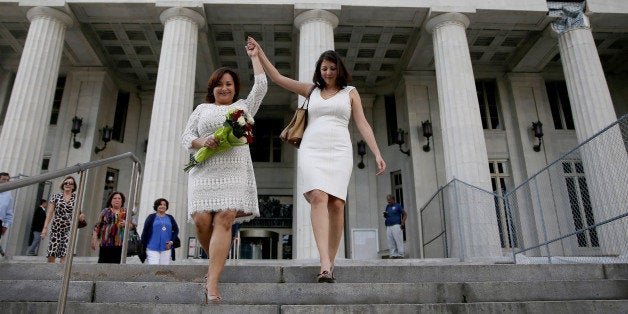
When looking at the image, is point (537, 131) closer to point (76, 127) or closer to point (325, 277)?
point (325, 277)

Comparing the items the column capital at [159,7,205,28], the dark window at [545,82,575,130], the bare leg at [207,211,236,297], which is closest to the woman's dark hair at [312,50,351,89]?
the bare leg at [207,211,236,297]

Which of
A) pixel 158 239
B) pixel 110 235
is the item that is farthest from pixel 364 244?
pixel 110 235

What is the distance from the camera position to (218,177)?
3.58 m

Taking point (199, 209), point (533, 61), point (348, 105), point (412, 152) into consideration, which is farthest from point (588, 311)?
point (533, 61)

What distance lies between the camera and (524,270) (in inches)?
186

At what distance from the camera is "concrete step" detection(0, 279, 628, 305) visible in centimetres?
375

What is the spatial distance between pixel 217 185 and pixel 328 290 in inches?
49.1

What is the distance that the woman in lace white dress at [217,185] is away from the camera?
11.3ft

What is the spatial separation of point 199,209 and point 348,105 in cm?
166

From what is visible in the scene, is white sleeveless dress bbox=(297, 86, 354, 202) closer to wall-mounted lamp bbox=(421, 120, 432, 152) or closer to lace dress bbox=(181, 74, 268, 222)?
lace dress bbox=(181, 74, 268, 222)

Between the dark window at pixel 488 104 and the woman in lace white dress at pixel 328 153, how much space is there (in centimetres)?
1654

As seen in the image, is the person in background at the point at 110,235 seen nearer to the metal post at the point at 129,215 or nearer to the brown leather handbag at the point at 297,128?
the metal post at the point at 129,215

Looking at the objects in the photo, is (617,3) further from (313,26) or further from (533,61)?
(313,26)

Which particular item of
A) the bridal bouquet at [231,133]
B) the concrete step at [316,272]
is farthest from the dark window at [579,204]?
the bridal bouquet at [231,133]
